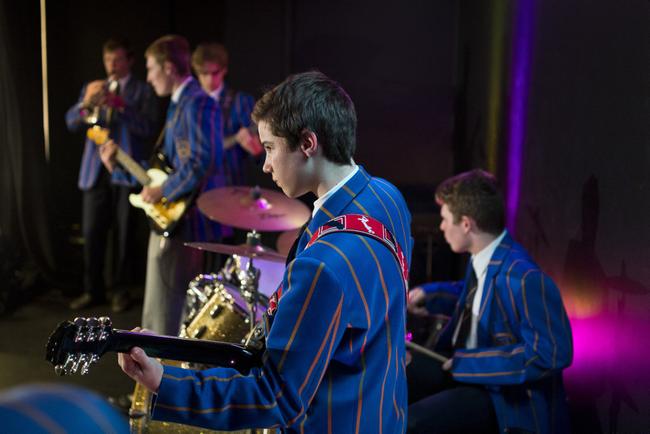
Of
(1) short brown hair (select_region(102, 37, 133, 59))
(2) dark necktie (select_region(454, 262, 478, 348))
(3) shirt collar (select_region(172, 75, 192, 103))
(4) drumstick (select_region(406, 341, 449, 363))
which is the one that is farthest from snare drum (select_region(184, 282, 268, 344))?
(1) short brown hair (select_region(102, 37, 133, 59))

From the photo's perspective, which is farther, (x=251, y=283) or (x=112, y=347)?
(x=251, y=283)

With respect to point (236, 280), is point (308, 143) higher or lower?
higher

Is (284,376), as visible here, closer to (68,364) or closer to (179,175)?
(68,364)

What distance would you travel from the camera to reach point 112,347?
1.56m

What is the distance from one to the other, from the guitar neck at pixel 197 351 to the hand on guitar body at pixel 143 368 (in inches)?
1.1

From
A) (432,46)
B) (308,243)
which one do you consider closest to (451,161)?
(432,46)

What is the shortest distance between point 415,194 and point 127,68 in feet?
8.02

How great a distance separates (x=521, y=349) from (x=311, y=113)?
1.52m

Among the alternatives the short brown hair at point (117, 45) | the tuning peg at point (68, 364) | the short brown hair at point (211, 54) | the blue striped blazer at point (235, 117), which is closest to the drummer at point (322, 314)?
the tuning peg at point (68, 364)

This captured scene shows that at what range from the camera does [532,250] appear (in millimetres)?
3938

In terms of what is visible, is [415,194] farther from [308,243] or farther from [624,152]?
[308,243]

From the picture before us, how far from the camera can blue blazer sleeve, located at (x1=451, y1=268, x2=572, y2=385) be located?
2828 mm

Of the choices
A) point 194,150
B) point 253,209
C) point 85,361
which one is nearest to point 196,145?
point 194,150

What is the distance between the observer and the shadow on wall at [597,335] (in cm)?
265
